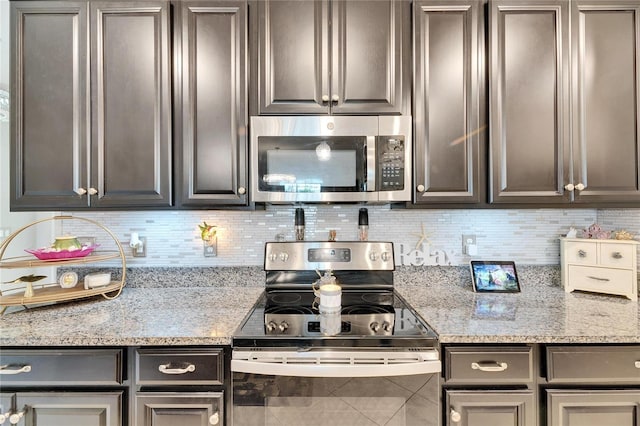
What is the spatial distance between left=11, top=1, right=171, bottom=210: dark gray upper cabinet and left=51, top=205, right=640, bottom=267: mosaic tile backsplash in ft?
1.18

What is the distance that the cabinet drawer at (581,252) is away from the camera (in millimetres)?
1577

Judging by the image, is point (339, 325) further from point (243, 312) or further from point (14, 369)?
Answer: point (14, 369)

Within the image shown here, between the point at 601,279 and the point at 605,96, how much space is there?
0.94 metres

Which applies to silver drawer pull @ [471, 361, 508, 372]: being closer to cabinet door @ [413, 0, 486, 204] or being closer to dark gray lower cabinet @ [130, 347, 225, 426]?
cabinet door @ [413, 0, 486, 204]

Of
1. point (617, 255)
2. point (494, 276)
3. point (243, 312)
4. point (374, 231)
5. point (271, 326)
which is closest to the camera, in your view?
point (271, 326)

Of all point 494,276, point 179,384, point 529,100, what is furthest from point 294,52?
point 494,276

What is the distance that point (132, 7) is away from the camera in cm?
144

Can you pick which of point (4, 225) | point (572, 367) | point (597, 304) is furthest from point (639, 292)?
point (4, 225)

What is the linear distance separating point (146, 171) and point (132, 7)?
0.81m

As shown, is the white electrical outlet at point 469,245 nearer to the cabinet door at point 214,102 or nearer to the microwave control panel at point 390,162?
the microwave control panel at point 390,162

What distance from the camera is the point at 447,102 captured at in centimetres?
145

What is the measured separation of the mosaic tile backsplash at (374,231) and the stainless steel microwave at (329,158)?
1.21 ft

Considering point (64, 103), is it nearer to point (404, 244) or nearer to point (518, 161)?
point (404, 244)

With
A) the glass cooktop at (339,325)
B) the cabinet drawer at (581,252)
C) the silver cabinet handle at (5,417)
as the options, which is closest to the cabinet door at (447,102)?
the glass cooktop at (339,325)
